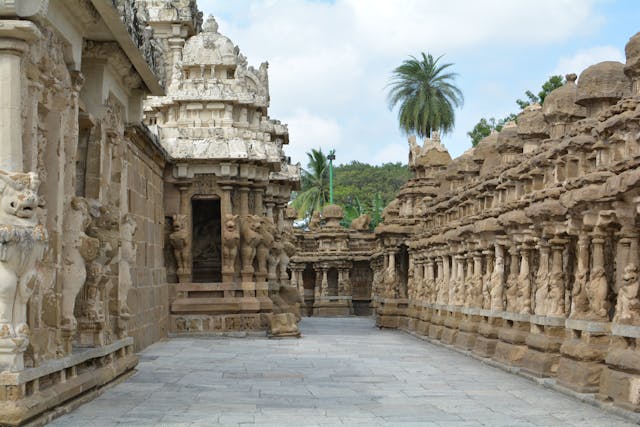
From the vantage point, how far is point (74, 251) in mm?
9219

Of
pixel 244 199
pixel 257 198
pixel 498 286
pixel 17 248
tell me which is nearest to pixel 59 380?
pixel 17 248

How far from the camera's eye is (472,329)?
656 inches

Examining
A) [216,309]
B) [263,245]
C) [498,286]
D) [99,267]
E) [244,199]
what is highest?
[244,199]

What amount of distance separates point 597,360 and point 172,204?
486 inches

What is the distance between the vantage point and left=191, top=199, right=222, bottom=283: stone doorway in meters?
22.0

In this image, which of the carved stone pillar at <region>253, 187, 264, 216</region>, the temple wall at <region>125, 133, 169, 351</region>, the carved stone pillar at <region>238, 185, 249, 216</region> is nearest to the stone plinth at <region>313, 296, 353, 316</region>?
the carved stone pillar at <region>253, 187, 264, 216</region>

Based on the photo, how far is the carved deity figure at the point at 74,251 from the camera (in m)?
9.09

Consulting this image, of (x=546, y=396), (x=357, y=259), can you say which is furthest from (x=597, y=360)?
Result: (x=357, y=259)

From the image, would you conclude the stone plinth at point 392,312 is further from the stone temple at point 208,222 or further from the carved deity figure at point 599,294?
the carved deity figure at point 599,294

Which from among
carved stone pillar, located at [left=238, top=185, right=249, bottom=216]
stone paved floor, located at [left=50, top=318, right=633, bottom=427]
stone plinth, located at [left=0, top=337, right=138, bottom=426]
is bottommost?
stone paved floor, located at [left=50, top=318, right=633, bottom=427]

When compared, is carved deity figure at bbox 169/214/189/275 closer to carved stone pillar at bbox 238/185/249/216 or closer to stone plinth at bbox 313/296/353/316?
carved stone pillar at bbox 238/185/249/216

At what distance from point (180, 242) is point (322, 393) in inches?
395

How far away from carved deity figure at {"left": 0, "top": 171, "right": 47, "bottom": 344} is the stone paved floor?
4.08ft

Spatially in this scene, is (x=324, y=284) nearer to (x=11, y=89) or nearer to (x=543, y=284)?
(x=543, y=284)
